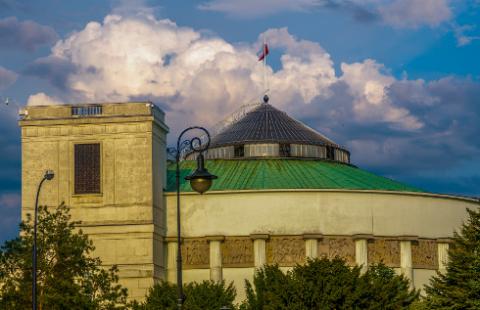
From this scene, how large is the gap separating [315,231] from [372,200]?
212 inches

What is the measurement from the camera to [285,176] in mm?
102938

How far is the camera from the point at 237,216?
96.7 m

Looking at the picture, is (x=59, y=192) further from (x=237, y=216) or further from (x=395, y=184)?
(x=395, y=184)

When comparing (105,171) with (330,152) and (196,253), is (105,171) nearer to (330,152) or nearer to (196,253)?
(196,253)

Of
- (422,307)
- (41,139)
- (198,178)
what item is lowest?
(422,307)

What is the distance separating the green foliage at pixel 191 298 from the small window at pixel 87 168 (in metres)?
13.5

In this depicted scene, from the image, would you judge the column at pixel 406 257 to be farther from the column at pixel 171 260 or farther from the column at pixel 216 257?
the column at pixel 171 260

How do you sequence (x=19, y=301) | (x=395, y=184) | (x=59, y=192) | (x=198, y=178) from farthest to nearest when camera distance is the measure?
(x=395, y=184) < (x=59, y=192) < (x=19, y=301) < (x=198, y=178)

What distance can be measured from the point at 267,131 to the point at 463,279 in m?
42.4

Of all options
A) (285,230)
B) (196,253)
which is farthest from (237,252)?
(285,230)

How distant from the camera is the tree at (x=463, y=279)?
7038 cm

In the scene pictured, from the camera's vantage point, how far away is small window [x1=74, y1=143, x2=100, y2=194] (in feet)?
311

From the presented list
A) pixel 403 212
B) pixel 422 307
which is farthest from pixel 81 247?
pixel 403 212

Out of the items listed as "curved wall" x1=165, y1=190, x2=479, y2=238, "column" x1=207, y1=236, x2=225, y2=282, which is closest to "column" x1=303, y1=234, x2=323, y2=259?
"curved wall" x1=165, y1=190, x2=479, y2=238
